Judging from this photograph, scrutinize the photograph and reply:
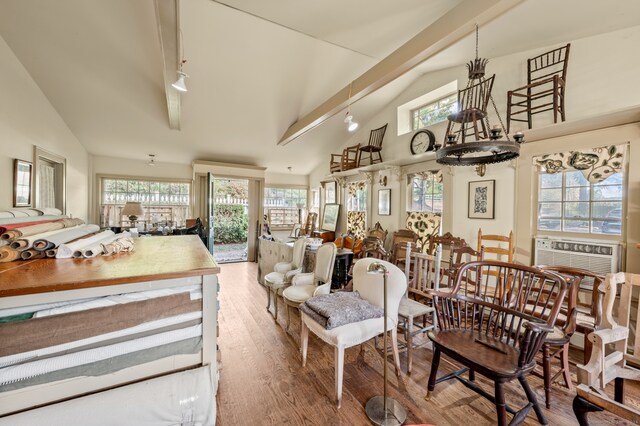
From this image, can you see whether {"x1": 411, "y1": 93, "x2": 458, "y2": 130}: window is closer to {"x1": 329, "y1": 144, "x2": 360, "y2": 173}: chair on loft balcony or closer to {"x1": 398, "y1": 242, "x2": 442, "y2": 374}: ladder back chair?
{"x1": 329, "y1": 144, "x2": 360, "y2": 173}: chair on loft balcony

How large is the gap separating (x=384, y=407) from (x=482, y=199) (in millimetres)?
3044

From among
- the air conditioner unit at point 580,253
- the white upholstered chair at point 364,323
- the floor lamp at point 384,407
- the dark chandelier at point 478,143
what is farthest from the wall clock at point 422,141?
the floor lamp at point 384,407

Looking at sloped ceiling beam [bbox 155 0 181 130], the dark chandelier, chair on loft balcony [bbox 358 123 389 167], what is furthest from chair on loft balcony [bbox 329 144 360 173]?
sloped ceiling beam [bbox 155 0 181 130]

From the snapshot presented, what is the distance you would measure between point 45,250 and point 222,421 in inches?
56.4

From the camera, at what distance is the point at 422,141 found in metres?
4.35

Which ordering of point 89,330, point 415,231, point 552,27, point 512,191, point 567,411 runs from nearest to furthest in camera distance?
1. point 89,330
2. point 567,411
3. point 552,27
4. point 512,191
5. point 415,231

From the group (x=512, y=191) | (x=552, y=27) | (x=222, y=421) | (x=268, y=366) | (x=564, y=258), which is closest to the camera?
(x=222, y=421)

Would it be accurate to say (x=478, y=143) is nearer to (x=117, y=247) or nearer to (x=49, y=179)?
(x=117, y=247)

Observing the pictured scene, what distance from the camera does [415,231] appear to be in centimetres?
459

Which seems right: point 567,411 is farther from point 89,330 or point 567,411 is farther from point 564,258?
point 89,330

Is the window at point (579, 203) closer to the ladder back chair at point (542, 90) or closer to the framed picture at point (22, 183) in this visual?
the ladder back chair at point (542, 90)

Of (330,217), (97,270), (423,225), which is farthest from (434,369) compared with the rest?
(330,217)

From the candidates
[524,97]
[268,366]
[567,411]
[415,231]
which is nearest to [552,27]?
[524,97]

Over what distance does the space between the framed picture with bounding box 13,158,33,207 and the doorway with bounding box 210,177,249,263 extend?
4671 millimetres
